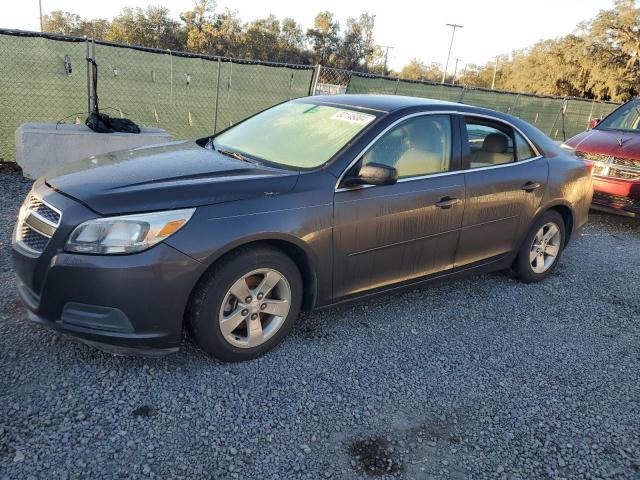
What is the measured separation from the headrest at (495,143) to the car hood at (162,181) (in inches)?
73.2

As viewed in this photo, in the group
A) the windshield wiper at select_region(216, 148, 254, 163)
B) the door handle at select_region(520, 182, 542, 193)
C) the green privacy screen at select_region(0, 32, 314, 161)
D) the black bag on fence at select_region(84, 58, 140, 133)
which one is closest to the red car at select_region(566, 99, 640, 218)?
the door handle at select_region(520, 182, 542, 193)

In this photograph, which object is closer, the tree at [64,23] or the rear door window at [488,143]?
the rear door window at [488,143]

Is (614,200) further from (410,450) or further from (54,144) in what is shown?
(54,144)

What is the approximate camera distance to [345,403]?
9.26 ft

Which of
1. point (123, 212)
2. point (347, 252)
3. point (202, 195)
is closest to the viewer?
point (123, 212)

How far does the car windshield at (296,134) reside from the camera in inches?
134

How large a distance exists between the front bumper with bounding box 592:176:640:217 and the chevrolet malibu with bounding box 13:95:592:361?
9.95 feet

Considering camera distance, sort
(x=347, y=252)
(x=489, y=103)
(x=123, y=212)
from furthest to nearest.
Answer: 1. (x=489, y=103)
2. (x=347, y=252)
3. (x=123, y=212)

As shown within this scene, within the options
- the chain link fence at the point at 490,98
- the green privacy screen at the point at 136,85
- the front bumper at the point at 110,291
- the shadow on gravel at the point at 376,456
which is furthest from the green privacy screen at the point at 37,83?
the shadow on gravel at the point at 376,456

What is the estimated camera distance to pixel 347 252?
328cm

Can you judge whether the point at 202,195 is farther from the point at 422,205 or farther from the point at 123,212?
the point at 422,205

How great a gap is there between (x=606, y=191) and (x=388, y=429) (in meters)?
6.02

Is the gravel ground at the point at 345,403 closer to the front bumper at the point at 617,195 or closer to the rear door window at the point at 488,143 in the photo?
the rear door window at the point at 488,143

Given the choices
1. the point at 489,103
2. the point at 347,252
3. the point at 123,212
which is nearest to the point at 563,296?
the point at 347,252
